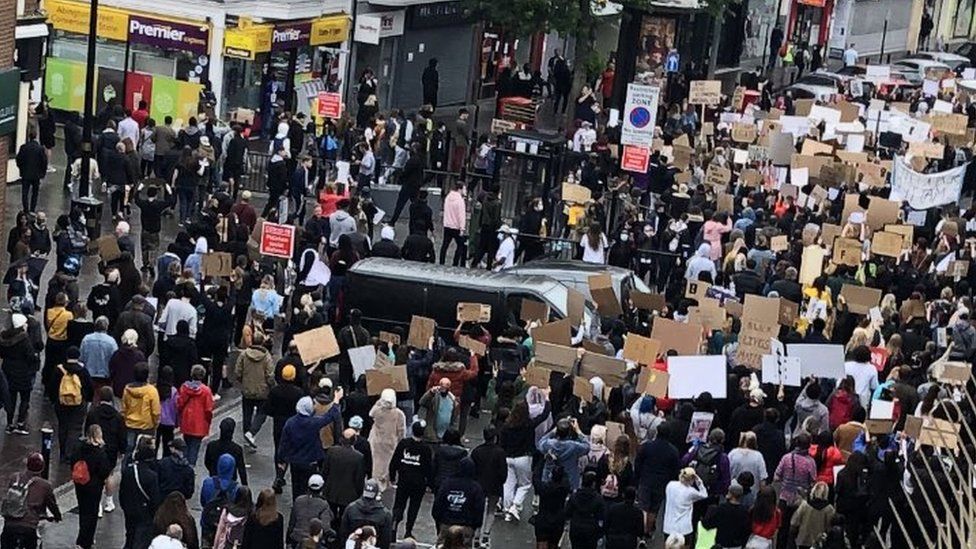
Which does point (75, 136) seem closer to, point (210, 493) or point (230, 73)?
point (230, 73)

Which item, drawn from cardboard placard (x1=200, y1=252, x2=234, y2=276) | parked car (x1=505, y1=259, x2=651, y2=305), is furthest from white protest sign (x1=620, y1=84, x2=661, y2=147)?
cardboard placard (x1=200, y1=252, x2=234, y2=276)

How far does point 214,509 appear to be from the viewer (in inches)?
690

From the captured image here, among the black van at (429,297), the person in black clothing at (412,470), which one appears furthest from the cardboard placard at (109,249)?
the person in black clothing at (412,470)

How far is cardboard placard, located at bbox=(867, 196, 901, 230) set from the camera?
31375 millimetres

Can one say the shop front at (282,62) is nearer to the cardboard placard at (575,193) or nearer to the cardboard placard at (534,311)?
the cardboard placard at (575,193)

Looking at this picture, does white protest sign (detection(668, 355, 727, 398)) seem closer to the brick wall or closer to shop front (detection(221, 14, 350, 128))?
the brick wall

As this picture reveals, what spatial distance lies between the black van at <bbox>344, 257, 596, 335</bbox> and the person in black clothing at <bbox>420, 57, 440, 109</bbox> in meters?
21.8

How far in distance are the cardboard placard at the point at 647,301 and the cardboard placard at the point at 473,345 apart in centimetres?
308

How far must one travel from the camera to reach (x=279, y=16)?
4238 cm

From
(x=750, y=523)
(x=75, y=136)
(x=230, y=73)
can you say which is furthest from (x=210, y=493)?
(x=230, y=73)

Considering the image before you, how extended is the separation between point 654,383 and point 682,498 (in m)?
2.70

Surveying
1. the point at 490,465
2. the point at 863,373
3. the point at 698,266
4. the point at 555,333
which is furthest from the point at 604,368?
the point at 698,266

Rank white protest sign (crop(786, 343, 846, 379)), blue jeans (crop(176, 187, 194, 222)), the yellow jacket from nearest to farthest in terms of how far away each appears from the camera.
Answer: the yellow jacket < white protest sign (crop(786, 343, 846, 379)) < blue jeans (crop(176, 187, 194, 222))

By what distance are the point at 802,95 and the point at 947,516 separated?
151ft
